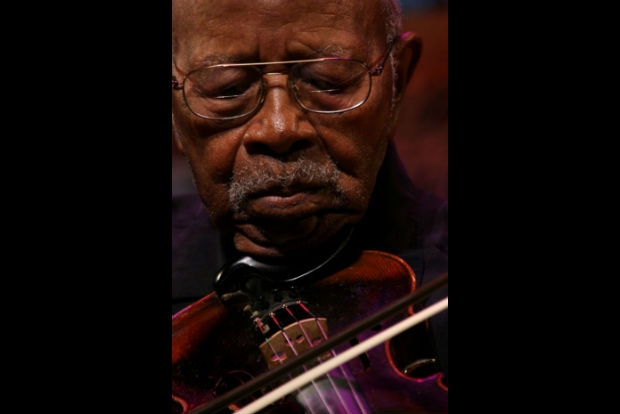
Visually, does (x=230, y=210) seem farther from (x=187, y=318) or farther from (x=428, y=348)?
(x=428, y=348)

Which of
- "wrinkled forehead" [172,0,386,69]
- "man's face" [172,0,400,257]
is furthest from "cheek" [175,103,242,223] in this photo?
"wrinkled forehead" [172,0,386,69]

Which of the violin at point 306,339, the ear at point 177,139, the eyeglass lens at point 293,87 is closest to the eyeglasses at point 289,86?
the eyeglass lens at point 293,87

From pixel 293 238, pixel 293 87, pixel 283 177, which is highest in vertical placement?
pixel 293 87

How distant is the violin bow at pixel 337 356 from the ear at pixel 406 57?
1.38 feet

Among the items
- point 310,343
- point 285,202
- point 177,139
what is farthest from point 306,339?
point 177,139

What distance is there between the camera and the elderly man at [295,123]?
88 cm

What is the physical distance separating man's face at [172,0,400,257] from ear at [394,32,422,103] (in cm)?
5

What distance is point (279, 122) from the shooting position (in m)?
0.89

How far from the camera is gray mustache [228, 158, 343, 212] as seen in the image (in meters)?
0.92

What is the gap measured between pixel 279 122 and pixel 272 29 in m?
0.15

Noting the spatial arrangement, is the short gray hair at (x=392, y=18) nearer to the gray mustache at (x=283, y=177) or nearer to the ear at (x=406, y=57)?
the ear at (x=406, y=57)

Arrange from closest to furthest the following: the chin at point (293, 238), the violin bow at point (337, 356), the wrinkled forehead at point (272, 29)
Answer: the violin bow at point (337, 356) < the wrinkled forehead at point (272, 29) < the chin at point (293, 238)

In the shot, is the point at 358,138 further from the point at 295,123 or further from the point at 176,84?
the point at 176,84
